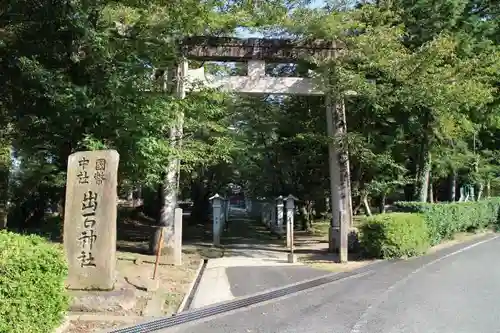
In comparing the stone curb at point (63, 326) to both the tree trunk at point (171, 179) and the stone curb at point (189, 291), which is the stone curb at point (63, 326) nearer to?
the stone curb at point (189, 291)

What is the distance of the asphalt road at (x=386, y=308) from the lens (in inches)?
247

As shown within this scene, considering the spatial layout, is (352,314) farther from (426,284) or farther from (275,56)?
(275,56)

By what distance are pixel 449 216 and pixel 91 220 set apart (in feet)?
43.8

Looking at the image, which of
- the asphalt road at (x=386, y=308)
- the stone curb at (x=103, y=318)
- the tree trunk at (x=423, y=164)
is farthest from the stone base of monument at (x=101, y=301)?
the tree trunk at (x=423, y=164)

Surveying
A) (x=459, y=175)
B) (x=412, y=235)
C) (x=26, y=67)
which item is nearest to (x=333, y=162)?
(x=412, y=235)

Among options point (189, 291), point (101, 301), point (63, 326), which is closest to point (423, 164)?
point (189, 291)

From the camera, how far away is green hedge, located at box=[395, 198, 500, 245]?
15.4 metres

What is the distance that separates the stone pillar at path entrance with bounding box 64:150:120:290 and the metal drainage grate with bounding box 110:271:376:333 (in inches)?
55.2

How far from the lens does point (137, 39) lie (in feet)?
33.6

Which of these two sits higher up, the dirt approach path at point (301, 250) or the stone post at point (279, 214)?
the stone post at point (279, 214)

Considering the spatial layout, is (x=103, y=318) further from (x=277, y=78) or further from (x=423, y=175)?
(x=423, y=175)

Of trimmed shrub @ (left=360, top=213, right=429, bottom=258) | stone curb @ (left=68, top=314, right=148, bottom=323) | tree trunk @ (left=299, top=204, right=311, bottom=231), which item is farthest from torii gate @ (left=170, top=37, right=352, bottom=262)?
stone curb @ (left=68, top=314, right=148, bottom=323)

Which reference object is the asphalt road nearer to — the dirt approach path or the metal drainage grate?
the metal drainage grate

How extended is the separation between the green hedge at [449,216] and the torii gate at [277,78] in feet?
7.81
